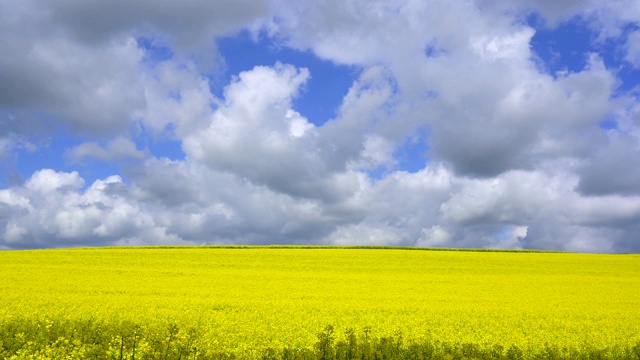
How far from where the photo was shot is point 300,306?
20.9 m

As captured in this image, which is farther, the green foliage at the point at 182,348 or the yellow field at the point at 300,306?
the yellow field at the point at 300,306

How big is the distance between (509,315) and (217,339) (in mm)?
12462

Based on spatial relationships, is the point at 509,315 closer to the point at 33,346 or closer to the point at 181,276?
the point at 33,346

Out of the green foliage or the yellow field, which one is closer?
the green foliage

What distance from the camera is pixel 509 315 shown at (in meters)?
20.3

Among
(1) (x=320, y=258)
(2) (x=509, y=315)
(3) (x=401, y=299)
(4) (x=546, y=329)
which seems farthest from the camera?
(1) (x=320, y=258)

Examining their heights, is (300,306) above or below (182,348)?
below

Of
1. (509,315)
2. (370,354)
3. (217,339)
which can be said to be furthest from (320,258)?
(370,354)

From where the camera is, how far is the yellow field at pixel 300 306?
44.1ft

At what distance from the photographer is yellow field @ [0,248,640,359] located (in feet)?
44.1

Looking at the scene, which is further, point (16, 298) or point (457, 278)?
point (457, 278)

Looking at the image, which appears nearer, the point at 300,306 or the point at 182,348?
the point at 182,348

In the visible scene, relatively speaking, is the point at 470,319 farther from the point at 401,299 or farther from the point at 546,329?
the point at 401,299

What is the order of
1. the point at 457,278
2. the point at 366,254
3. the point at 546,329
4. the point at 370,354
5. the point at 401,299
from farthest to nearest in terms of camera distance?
the point at 366,254 < the point at 457,278 < the point at 401,299 < the point at 546,329 < the point at 370,354
